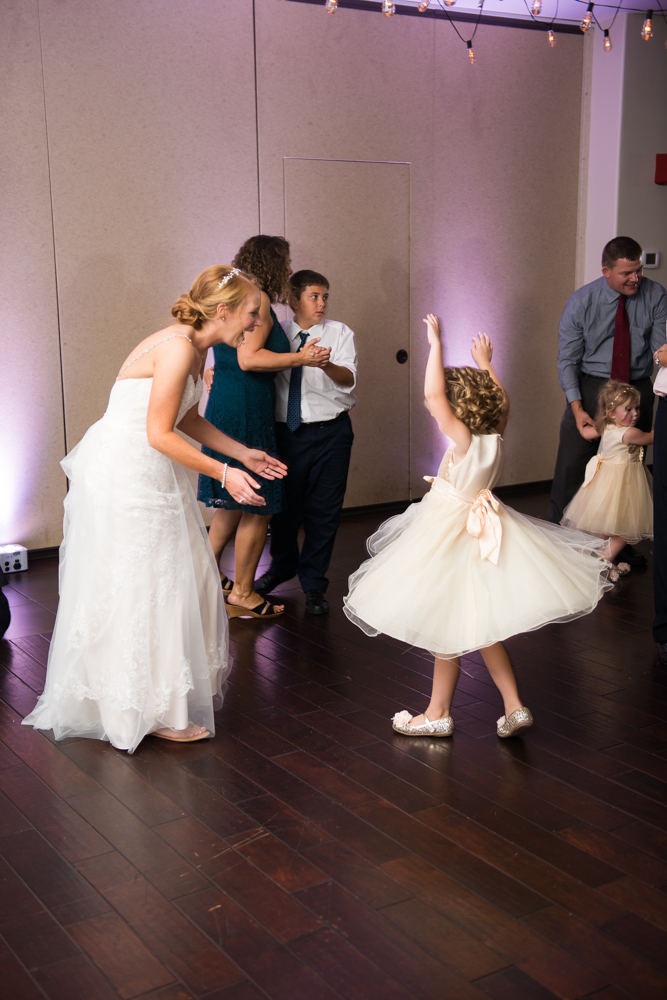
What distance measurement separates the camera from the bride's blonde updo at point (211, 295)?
9.66 ft

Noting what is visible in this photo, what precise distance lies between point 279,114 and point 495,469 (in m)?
3.83

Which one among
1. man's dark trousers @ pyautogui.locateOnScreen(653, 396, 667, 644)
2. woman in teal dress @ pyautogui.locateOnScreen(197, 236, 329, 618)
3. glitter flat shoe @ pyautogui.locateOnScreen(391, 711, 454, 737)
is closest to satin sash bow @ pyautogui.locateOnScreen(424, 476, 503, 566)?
glitter flat shoe @ pyautogui.locateOnScreen(391, 711, 454, 737)

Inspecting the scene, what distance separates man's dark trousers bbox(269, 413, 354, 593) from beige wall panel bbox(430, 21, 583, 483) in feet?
8.71

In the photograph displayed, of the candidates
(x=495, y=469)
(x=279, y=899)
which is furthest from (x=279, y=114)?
(x=279, y=899)

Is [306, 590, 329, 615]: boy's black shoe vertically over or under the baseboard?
over

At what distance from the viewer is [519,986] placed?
6.29ft

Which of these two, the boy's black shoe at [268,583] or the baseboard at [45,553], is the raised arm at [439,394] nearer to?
the boy's black shoe at [268,583]

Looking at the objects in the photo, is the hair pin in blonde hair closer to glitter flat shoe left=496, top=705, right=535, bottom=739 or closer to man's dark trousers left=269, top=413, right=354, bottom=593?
man's dark trousers left=269, top=413, right=354, bottom=593

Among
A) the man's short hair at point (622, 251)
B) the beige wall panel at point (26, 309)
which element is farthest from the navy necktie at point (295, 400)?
the man's short hair at point (622, 251)

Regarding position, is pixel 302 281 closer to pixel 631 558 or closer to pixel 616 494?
pixel 616 494

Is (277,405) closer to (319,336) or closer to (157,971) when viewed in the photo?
(319,336)

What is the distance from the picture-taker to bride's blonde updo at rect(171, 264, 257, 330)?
294 cm

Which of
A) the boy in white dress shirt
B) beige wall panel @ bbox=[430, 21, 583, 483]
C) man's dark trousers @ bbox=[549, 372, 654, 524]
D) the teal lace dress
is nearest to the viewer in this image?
the teal lace dress

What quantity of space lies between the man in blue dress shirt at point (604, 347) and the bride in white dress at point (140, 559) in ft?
9.41
